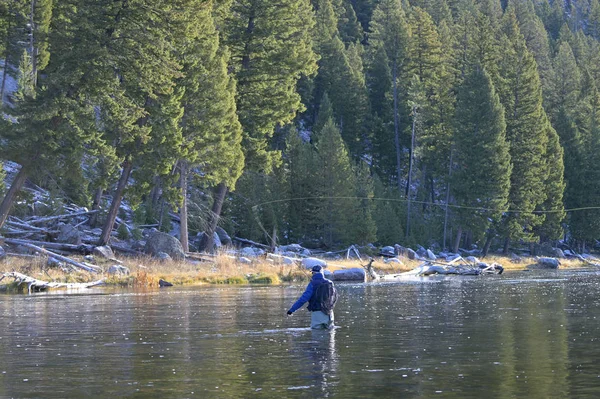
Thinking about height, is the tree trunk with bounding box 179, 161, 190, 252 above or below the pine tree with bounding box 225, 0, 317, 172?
below

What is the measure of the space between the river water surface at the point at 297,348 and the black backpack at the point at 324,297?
2.02ft

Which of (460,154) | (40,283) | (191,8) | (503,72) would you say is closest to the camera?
(40,283)

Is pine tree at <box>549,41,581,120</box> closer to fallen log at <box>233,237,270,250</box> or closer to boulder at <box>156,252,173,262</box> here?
fallen log at <box>233,237,270,250</box>

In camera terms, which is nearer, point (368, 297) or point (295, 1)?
point (368, 297)

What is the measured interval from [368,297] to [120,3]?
17.0m

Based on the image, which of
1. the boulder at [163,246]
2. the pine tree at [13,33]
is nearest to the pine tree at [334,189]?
the boulder at [163,246]

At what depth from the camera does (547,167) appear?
242 ft

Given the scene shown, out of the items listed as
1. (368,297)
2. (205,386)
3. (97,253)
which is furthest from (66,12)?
(205,386)

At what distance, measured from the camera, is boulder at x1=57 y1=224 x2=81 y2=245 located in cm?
4116

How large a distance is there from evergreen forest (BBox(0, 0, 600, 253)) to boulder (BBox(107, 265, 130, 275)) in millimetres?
4523

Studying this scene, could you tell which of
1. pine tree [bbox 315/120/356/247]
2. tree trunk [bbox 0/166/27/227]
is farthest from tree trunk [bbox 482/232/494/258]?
tree trunk [bbox 0/166/27/227]

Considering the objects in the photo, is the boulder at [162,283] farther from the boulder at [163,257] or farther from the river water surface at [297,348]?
the river water surface at [297,348]

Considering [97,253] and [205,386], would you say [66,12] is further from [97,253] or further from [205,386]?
[205,386]

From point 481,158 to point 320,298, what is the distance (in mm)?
50999
